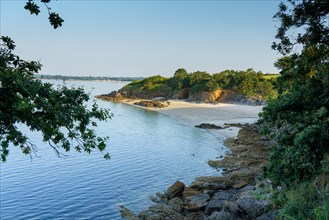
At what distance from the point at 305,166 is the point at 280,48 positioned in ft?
21.2

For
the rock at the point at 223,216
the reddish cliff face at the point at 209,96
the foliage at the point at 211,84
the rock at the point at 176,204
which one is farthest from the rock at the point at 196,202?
the reddish cliff face at the point at 209,96

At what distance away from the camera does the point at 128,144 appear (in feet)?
171

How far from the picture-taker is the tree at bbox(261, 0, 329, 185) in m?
13.8

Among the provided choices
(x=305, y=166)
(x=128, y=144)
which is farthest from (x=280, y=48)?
(x=128, y=144)

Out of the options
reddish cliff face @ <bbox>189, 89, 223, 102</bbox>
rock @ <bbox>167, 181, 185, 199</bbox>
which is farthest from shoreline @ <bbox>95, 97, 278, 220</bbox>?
reddish cliff face @ <bbox>189, 89, 223, 102</bbox>

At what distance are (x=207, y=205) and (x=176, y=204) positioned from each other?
3.48 meters

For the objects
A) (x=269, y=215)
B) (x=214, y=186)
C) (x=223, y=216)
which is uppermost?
(x=269, y=215)

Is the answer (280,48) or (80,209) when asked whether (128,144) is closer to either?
(80,209)

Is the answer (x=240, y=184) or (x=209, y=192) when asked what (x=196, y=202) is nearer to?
(x=209, y=192)

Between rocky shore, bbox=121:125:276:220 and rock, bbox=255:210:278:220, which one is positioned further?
rocky shore, bbox=121:125:276:220

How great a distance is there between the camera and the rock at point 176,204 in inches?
918

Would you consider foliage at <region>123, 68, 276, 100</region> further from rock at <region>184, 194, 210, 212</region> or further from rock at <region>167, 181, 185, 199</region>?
rock at <region>184, 194, 210, 212</region>

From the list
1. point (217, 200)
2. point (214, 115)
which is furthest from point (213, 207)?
point (214, 115)

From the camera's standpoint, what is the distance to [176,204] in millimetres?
24406
